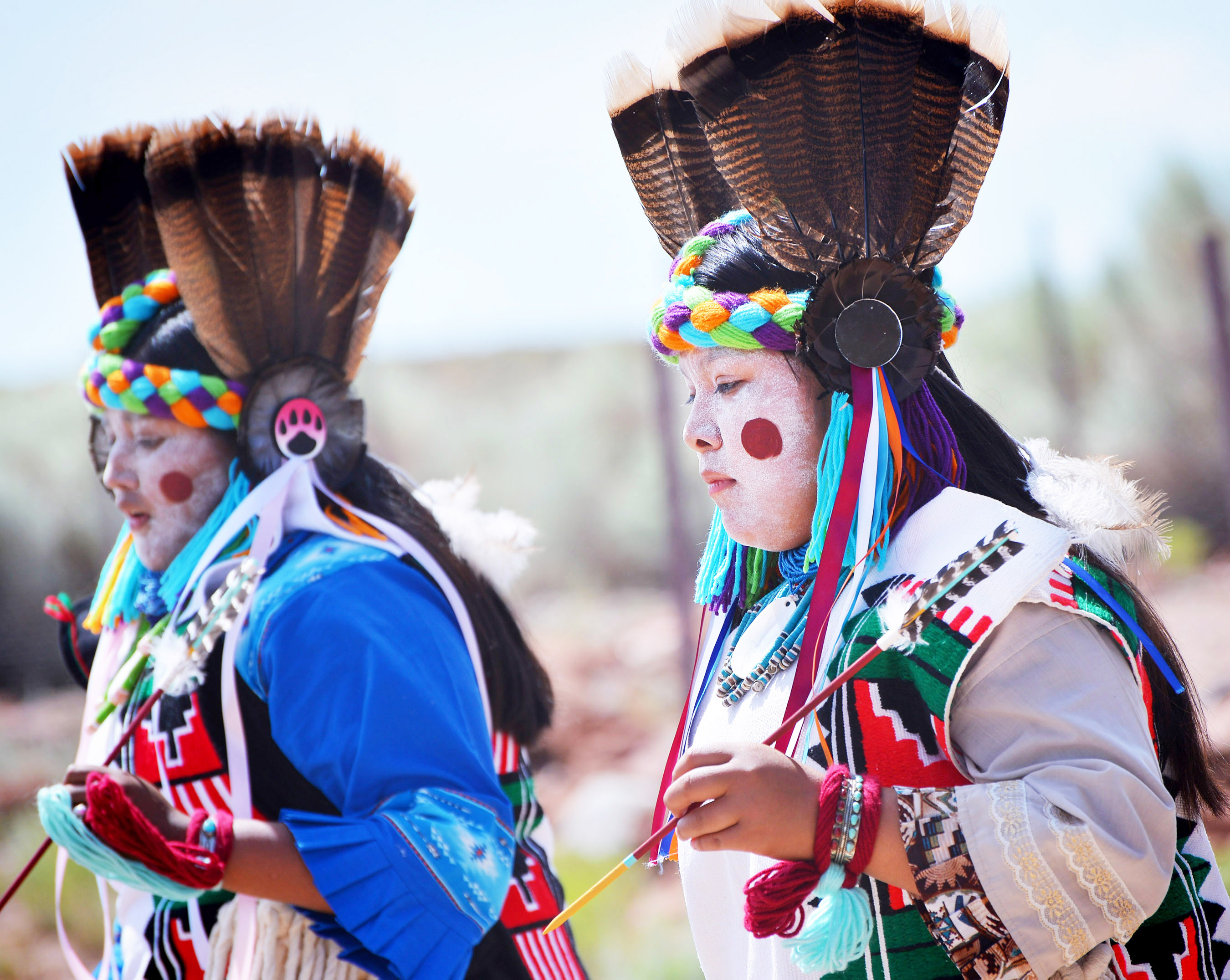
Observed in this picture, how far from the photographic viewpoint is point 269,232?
2570 millimetres

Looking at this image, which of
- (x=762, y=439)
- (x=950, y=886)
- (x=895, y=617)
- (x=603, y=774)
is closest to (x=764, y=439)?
(x=762, y=439)

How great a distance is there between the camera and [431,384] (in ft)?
46.4

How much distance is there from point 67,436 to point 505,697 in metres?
8.57

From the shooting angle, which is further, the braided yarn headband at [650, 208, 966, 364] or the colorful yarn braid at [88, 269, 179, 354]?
the colorful yarn braid at [88, 269, 179, 354]

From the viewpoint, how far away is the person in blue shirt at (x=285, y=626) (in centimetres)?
198

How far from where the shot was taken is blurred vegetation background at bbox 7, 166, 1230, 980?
551 centimetres

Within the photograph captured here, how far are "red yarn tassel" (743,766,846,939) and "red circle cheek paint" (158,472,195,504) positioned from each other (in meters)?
1.73

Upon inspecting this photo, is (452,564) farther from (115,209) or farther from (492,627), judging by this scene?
(115,209)

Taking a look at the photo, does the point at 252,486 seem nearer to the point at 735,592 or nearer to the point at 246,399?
the point at 246,399

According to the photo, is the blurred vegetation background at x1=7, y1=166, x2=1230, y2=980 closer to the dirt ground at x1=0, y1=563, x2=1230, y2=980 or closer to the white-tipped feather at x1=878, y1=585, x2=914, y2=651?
the dirt ground at x1=0, y1=563, x2=1230, y2=980

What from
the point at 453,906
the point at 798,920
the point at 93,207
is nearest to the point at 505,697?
the point at 453,906

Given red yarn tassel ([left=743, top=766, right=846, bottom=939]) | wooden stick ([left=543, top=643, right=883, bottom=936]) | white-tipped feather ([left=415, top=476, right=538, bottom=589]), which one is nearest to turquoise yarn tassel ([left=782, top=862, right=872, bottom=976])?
red yarn tassel ([left=743, top=766, right=846, bottom=939])

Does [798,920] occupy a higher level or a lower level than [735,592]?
lower

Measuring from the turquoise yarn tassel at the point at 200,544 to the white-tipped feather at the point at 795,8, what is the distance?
1555mm
